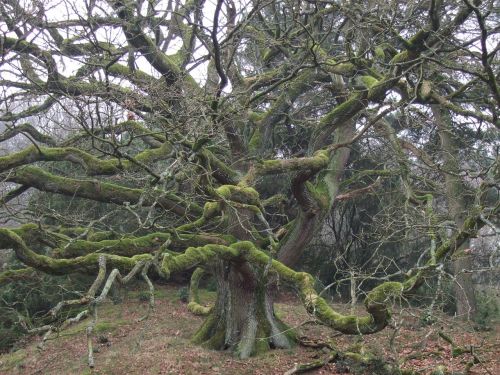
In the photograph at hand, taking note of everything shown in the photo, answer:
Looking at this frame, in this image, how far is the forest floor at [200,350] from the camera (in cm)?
859

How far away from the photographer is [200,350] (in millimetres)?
10461

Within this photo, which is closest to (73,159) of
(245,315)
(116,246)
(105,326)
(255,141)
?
(116,246)

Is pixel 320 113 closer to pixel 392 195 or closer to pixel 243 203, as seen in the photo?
pixel 392 195

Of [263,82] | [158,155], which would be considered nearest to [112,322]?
[158,155]

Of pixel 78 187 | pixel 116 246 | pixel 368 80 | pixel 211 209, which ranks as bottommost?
pixel 116 246

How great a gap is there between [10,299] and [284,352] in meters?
9.02

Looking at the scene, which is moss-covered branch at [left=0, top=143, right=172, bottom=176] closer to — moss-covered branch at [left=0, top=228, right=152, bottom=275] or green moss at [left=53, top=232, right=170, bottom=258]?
green moss at [left=53, top=232, right=170, bottom=258]

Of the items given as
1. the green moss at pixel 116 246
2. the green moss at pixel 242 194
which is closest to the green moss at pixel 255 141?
the green moss at pixel 242 194

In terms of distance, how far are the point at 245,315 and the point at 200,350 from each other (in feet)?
3.92

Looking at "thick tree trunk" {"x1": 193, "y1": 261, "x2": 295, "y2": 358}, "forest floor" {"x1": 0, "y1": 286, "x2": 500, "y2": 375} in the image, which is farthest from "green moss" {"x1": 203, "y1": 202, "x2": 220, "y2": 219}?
"forest floor" {"x1": 0, "y1": 286, "x2": 500, "y2": 375}

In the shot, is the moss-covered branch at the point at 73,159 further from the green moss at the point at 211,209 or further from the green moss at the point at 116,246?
the green moss at the point at 211,209

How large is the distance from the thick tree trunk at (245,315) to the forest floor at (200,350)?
0.27 metres

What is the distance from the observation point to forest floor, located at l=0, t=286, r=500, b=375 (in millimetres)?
8594

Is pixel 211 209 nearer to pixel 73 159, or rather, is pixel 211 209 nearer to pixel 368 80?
pixel 73 159
